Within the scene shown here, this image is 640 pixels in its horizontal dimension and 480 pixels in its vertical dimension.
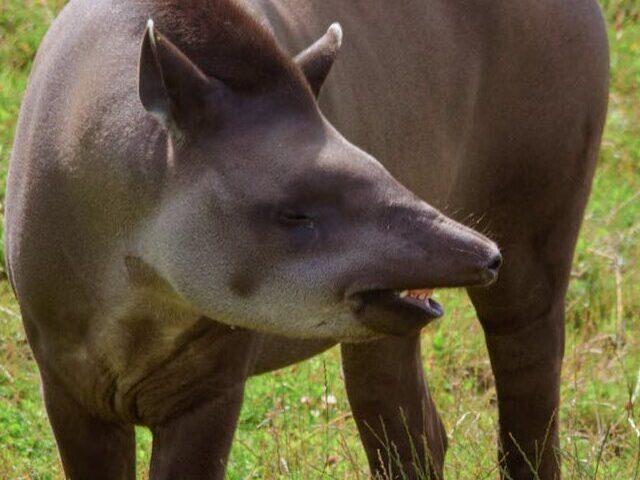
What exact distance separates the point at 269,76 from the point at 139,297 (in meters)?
0.63

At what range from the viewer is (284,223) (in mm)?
4176

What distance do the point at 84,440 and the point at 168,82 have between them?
3.64ft

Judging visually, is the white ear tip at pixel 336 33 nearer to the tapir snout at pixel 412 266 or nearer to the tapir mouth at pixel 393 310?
the tapir snout at pixel 412 266

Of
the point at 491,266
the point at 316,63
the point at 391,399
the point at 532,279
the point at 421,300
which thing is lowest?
the point at 391,399

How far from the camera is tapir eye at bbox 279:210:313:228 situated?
4160mm

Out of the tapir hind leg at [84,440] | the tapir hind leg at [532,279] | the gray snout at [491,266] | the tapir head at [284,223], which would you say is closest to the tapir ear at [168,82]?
the tapir head at [284,223]

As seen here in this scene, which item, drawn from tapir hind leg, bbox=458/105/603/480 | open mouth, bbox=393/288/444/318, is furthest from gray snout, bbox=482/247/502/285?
tapir hind leg, bbox=458/105/603/480

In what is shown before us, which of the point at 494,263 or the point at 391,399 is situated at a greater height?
the point at 494,263

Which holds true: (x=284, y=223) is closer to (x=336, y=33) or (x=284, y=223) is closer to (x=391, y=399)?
(x=336, y=33)

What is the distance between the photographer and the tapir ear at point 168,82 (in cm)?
414

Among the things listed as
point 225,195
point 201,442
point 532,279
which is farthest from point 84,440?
point 532,279

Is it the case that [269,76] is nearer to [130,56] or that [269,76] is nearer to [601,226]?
[130,56]

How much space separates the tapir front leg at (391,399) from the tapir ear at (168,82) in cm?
199

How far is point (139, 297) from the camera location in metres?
4.51
